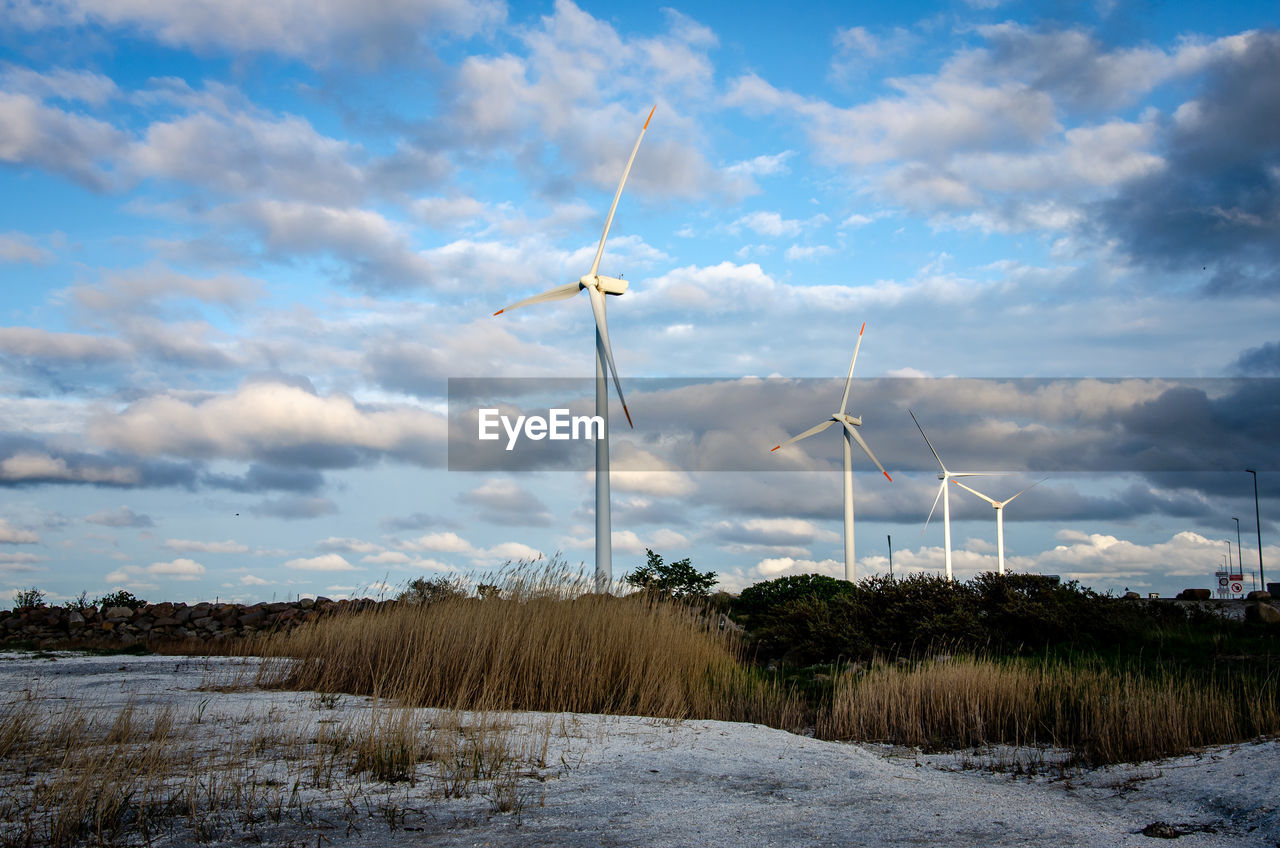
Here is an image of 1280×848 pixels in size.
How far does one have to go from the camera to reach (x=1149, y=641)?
742 inches

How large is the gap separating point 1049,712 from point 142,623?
26.0 m

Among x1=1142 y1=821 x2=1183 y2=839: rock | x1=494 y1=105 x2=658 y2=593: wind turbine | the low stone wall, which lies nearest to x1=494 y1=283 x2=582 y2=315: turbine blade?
x1=494 y1=105 x2=658 y2=593: wind turbine

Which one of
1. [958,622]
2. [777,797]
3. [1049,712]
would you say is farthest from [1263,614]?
[777,797]

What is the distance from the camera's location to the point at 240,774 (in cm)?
749

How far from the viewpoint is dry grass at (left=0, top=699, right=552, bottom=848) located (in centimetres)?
626

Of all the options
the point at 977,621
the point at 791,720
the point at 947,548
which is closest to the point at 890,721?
the point at 791,720

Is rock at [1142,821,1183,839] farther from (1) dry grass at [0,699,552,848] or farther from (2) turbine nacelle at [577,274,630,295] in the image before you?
(2) turbine nacelle at [577,274,630,295]

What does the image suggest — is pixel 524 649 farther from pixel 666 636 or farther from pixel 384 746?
pixel 384 746

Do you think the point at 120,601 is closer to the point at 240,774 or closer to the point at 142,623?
the point at 142,623

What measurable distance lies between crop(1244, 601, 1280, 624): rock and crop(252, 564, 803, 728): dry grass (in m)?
13.5

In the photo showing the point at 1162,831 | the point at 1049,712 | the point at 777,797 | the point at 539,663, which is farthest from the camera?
the point at 539,663

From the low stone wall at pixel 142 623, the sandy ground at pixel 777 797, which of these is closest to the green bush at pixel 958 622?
the sandy ground at pixel 777 797

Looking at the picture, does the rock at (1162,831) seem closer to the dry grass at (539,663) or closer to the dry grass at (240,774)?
the dry grass at (240,774)

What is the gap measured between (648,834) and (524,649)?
21.3ft
